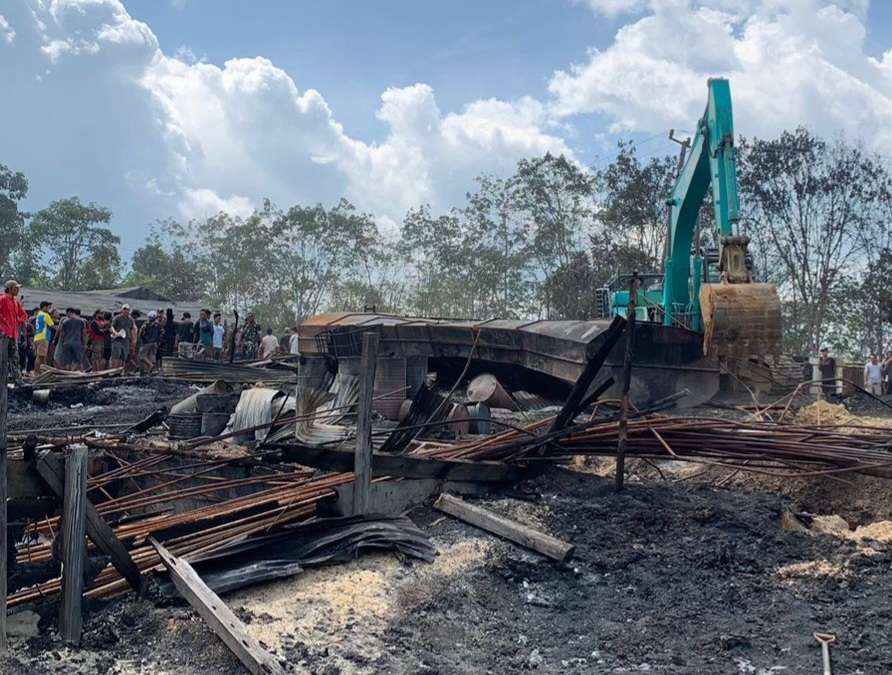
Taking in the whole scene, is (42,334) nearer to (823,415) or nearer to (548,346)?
(548,346)

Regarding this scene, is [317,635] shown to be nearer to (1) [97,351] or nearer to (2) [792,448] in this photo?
(2) [792,448]

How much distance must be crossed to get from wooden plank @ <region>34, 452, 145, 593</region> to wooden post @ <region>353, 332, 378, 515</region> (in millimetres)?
1763

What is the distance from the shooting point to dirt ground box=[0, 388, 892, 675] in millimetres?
4102

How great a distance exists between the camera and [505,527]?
575cm

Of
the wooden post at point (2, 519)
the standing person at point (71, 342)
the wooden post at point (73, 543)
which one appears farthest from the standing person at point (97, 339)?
the wooden post at point (2, 519)

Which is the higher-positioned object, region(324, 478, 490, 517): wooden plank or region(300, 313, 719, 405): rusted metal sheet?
region(300, 313, 719, 405): rusted metal sheet

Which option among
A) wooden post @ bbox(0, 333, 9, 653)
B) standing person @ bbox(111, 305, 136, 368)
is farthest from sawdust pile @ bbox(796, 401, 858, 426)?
standing person @ bbox(111, 305, 136, 368)

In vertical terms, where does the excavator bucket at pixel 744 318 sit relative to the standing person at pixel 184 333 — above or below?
above

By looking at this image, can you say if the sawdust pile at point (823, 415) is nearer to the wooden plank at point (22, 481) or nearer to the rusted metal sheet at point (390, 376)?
the rusted metal sheet at point (390, 376)

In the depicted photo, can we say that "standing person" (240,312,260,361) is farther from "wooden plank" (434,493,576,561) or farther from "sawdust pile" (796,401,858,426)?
"wooden plank" (434,493,576,561)

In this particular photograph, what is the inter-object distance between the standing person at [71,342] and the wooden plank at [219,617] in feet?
40.9

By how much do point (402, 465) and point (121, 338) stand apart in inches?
517

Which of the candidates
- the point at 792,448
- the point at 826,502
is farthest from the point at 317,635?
the point at 826,502

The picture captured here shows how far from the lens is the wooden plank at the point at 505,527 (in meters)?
5.42
